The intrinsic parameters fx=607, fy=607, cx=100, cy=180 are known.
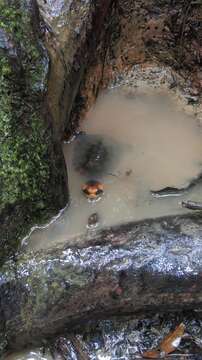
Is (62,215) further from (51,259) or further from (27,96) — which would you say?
(27,96)

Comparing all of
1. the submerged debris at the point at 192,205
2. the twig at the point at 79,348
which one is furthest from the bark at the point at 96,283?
the submerged debris at the point at 192,205

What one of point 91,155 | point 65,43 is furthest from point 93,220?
point 65,43

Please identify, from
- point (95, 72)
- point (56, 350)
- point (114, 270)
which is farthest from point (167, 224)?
point (95, 72)

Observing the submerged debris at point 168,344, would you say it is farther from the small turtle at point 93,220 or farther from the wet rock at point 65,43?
the wet rock at point 65,43

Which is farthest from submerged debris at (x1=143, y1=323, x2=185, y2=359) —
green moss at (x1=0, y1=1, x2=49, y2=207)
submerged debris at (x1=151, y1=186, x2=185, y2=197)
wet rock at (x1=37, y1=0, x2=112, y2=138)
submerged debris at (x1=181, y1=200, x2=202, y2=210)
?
wet rock at (x1=37, y1=0, x2=112, y2=138)

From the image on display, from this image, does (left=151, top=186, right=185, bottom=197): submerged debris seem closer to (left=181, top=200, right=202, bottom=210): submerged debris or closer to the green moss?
(left=181, top=200, right=202, bottom=210): submerged debris

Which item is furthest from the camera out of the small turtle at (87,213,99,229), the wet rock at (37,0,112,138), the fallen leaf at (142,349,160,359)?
the small turtle at (87,213,99,229)

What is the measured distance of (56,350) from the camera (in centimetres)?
307

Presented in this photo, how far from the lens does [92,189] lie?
353 centimetres

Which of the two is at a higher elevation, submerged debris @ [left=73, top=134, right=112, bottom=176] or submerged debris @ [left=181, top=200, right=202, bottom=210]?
submerged debris @ [left=73, top=134, right=112, bottom=176]

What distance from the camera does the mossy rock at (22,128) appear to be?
290 centimetres

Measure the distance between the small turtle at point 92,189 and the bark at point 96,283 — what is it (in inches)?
18.9

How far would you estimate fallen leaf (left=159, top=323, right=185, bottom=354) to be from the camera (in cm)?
309

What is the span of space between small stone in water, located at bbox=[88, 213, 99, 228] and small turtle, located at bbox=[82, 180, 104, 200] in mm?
122
